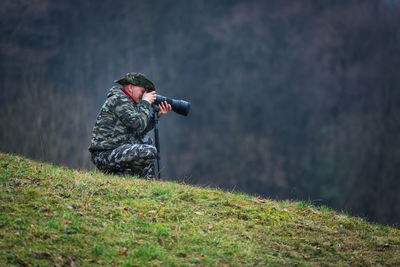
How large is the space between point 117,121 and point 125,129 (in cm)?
19

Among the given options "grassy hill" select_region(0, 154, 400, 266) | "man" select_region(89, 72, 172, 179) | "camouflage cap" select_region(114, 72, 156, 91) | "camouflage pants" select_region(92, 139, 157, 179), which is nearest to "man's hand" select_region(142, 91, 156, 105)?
"man" select_region(89, 72, 172, 179)

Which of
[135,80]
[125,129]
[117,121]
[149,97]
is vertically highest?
[135,80]

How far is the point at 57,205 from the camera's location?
18.2 feet

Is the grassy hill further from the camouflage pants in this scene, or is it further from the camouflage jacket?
the camouflage jacket

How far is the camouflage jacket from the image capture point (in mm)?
7473

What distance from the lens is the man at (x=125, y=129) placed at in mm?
7414

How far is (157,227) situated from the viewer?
17.9 feet

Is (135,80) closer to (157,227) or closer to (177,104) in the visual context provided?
(177,104)

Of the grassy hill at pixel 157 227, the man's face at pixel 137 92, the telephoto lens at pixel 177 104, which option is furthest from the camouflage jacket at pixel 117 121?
the grassy hill at pixel 157 227

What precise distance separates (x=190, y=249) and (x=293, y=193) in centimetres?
359

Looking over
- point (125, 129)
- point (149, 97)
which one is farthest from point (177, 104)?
point (125, 129)

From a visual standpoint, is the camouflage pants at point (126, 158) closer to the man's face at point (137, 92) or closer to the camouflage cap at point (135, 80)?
the man's face at point (137, 92)

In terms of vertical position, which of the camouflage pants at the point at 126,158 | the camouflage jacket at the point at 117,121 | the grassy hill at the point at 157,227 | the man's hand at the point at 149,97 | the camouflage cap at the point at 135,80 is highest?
the camouflage cap at the point at 135,80

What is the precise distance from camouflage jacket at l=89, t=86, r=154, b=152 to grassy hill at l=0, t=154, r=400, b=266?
588 millimetres
